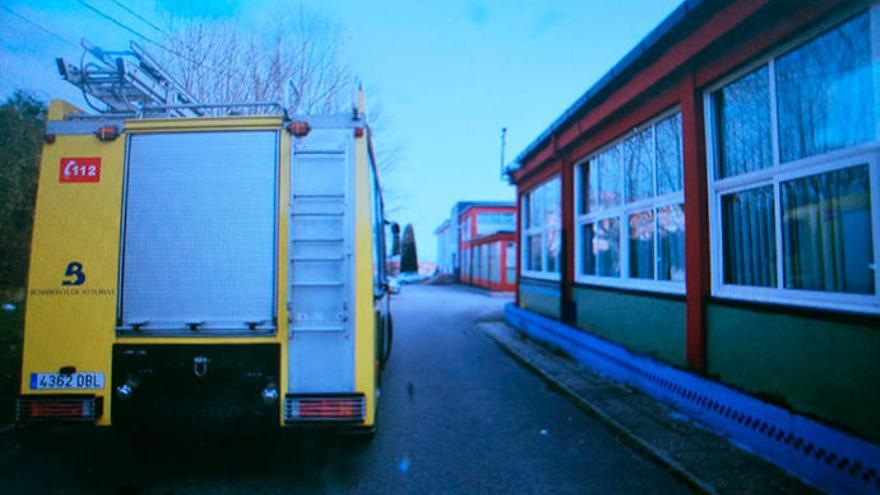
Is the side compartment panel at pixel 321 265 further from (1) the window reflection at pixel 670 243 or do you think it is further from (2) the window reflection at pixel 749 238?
(1) the window reflection at pixel 670 243

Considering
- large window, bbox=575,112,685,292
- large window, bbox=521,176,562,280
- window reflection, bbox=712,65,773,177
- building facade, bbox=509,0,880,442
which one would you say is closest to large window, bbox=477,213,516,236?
large window, bbox=521,176,562,280

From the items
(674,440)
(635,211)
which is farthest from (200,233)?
(635,211)

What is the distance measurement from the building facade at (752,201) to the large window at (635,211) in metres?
0.03

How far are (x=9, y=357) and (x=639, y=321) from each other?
9.31 meters

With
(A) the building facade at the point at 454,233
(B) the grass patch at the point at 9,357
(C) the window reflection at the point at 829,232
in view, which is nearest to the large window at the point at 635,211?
(C) the window reflection at the point at 829,232

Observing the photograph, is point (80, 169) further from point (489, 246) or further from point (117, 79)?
point (489, 246)

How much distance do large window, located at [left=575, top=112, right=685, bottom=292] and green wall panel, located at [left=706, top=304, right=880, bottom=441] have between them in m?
1.21

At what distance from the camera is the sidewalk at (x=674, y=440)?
3672 mm

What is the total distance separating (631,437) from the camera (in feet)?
15.4

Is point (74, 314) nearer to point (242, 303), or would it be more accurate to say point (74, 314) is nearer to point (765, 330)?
point (242, 303)

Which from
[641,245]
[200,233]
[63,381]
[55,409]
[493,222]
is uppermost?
[493,222]

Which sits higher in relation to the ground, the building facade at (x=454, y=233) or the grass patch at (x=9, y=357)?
the building facade at (x=454, y=233)

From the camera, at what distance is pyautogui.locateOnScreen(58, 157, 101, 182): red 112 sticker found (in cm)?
382

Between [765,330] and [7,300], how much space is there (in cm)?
1624
